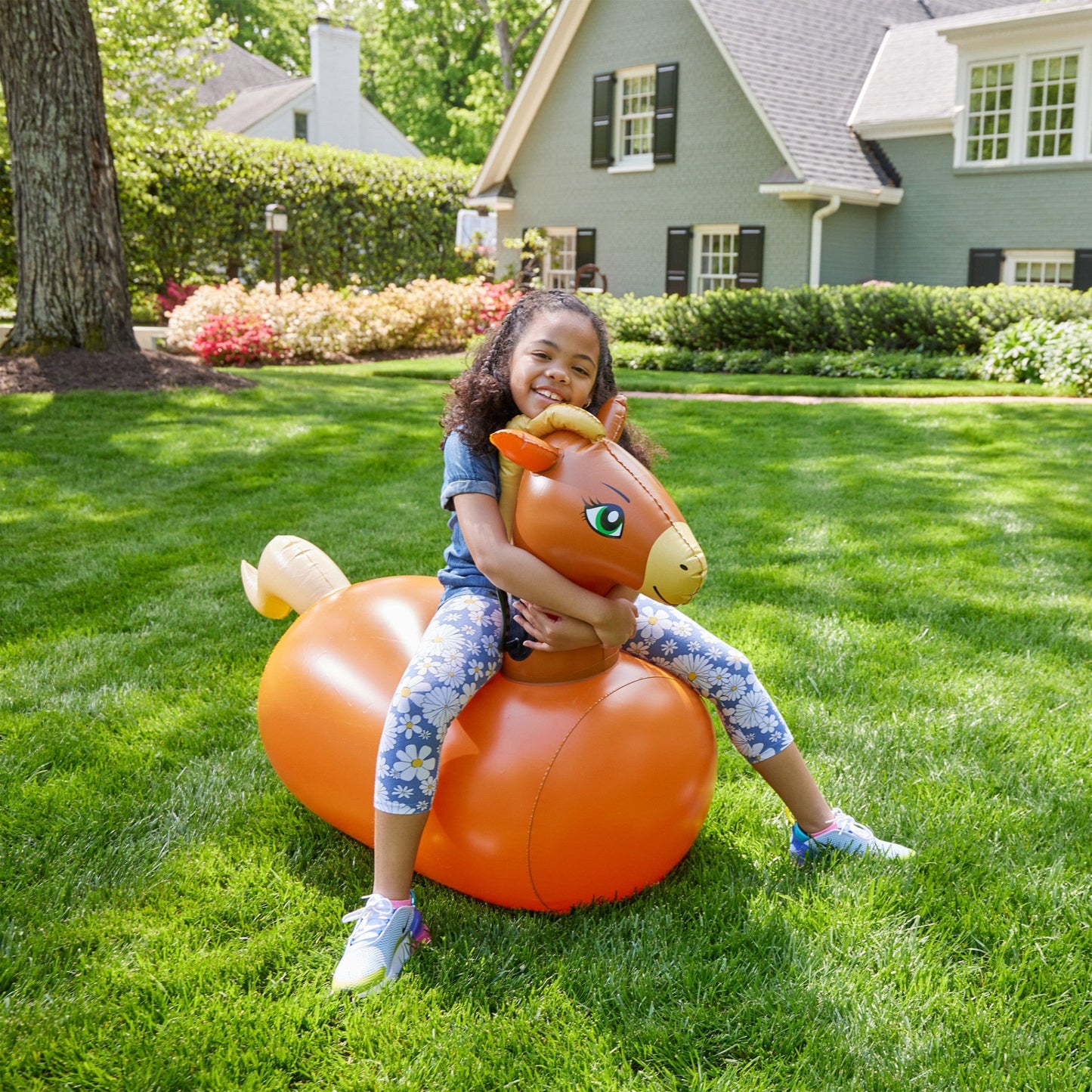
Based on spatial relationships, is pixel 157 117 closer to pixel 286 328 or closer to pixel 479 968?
pixel 286 328

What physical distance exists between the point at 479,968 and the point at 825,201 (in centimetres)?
1649

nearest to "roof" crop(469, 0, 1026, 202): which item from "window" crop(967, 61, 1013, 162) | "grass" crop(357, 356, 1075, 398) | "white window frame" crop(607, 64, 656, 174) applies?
"window" crop(967, 61, 1013, 162)

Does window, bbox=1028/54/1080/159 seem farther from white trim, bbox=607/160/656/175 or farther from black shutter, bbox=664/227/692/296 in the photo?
white trim, bbox=607/160/656/175

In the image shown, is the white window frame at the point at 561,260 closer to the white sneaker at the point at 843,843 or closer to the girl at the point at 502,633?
the girl at the point at 502,633

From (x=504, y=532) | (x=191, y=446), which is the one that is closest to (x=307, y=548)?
(x=504, y=532)

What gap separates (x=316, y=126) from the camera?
32188mm

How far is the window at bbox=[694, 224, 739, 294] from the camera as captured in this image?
1844 cm

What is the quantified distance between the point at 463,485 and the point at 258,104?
3344 centimetres

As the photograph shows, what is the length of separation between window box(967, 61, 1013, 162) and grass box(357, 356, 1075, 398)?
6693 millimetres

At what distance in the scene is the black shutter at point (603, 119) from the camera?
19.5m

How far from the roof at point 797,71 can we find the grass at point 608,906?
40.9 ft

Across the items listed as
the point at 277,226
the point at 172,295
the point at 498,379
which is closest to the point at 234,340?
the point at 277,226

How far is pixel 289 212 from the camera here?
18500mm

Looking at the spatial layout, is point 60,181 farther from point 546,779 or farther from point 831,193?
point 831,193
